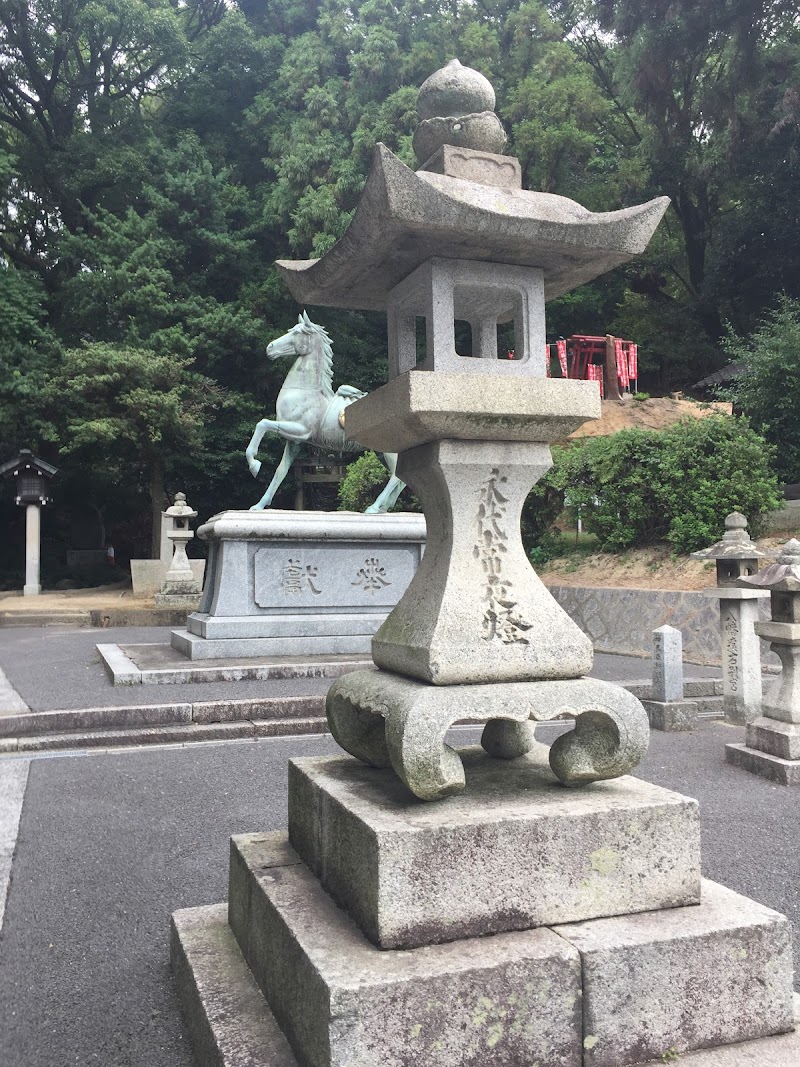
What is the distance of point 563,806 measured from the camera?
203 cm

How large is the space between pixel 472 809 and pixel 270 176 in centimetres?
2672

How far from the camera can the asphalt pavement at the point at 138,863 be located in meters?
2.24

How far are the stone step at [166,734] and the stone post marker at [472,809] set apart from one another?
3225 mm

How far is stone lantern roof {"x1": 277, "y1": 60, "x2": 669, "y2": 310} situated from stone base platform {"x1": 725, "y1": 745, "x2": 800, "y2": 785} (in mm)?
3433

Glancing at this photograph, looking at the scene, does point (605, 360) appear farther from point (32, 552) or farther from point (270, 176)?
point (32, 552)

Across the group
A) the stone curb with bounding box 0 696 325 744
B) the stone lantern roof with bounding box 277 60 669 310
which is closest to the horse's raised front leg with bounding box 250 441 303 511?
the stone curb with bounding box 0 696 325 744

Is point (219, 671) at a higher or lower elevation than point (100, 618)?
lower

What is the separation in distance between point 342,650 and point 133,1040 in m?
6.59

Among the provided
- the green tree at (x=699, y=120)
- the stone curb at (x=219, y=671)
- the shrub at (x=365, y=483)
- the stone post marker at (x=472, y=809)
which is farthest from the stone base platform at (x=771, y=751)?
the green tree at (x=699, y=120)

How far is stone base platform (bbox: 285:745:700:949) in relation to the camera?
1.81 metres

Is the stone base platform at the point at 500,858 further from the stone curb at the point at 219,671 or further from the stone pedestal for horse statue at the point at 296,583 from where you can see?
the stone pedestal for horse statue at the point at 296,583

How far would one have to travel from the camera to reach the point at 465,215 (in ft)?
7.77

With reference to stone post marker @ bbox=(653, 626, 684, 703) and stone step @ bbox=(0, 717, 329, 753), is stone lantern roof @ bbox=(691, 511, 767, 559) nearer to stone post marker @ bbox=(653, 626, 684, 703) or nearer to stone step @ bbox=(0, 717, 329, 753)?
stone post marker @ bbox=(653, 626, 684, 703)

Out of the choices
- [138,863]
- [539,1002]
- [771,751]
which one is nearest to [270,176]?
[771,751]
